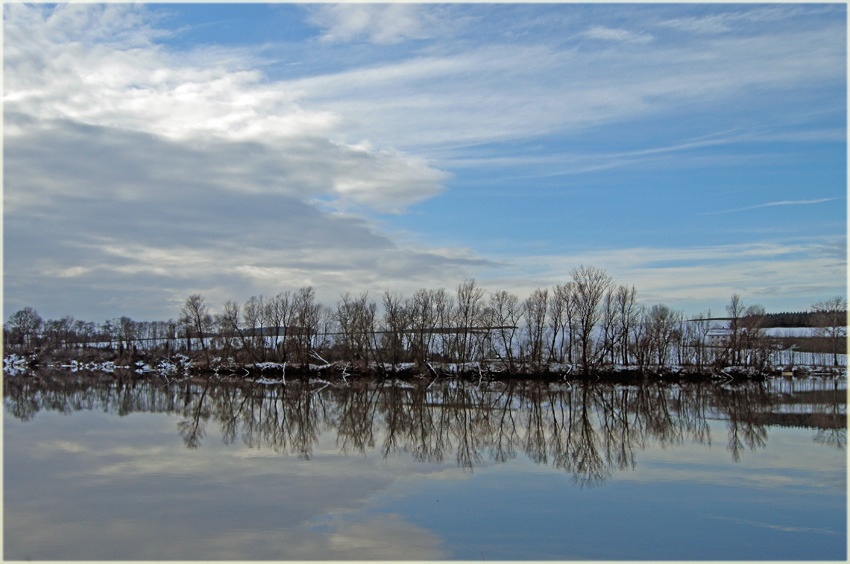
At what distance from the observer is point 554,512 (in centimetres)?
945

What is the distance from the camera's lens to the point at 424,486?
1113cm

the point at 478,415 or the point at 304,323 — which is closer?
the point at 478,415

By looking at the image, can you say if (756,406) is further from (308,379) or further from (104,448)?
(308,379)

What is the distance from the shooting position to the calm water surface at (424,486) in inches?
316

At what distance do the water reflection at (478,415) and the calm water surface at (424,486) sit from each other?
0.15 m

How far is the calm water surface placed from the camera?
804 cm

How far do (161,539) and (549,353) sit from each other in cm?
4314

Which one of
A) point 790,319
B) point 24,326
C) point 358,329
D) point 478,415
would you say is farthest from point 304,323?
point 790,319

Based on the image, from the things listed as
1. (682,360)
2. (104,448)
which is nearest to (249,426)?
(104,448)

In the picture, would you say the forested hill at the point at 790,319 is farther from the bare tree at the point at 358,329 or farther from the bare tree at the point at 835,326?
the bare tree at the point at 358,329

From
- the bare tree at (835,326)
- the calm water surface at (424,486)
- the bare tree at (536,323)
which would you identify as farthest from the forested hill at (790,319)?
the calm water surface at (424,486)

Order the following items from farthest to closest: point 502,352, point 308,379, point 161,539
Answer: point 502,352
point 308,379
point 161,539

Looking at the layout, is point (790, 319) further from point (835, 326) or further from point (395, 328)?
point (395, 328)

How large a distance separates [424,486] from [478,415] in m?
11.8
